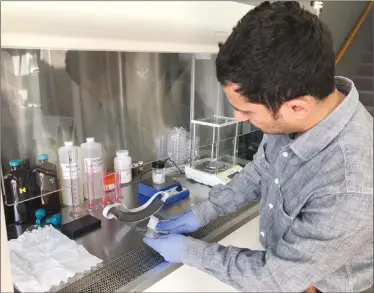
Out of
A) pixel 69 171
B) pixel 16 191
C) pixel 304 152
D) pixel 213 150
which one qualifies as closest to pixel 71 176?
pixel 69 171

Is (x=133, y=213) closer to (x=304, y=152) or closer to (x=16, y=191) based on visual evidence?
(x=16, y=191)

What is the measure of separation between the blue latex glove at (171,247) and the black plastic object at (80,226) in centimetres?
26

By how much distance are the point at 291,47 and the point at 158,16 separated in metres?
0.27

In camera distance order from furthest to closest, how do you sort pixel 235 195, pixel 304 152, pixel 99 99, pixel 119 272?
pixel 99 99, pixel 235 195, pixel 119 272, pixel 304 152

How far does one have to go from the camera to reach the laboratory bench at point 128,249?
774 millimetres

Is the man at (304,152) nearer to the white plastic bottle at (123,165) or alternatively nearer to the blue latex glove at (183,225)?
the blue latex glove at (183,225)

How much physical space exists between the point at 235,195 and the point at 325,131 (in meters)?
0.41

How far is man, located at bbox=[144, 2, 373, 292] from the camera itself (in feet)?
1.99

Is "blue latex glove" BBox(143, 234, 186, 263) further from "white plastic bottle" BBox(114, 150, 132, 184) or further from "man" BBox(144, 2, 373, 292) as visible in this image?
"white plastic bottle" BBox(114, 150, 132, 184)

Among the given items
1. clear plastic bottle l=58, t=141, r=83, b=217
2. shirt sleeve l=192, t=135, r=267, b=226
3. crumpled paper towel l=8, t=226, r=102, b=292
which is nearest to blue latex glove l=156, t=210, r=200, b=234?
shirt sleeve l=192, t=135, r=267, b=226

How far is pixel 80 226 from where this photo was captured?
0.99 meters

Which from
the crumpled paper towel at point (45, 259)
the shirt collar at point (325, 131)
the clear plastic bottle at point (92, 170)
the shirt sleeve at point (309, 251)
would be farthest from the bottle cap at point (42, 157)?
the shirt collar at point (325, 131)

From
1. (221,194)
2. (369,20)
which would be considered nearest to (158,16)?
(221,194)

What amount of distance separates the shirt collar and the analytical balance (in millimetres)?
654
